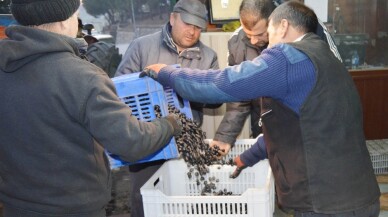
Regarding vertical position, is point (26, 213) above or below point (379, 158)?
above

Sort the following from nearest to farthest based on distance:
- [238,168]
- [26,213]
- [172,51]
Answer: [26,213] → [238,168] → [172,51]

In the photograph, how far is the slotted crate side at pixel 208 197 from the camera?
1695 millimetres

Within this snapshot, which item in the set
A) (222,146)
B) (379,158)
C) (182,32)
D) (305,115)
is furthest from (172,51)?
(379,158)

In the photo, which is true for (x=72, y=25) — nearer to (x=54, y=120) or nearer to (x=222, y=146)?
(x=54, y=120)

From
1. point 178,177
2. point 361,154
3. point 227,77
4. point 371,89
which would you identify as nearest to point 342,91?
point 361,154

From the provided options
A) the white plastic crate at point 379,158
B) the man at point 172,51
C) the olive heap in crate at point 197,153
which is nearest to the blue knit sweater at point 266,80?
the olive heap in crate at point 197,153

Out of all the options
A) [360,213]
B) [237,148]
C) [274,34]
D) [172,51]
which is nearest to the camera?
[360,213]

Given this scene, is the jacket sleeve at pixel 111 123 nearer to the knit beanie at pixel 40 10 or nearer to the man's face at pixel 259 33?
the knit beanie at pixel 40 10

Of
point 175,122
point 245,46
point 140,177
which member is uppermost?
point 245,46

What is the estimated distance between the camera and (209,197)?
172 cm

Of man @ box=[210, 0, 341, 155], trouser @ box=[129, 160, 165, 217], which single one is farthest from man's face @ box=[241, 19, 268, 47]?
trouser @ box=[129, 160, 165, 217]

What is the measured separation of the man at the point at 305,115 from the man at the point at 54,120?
0.36 meters

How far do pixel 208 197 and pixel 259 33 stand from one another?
4.03ft

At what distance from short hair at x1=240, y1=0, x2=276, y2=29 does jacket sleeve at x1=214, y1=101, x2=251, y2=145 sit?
0.49 metres
